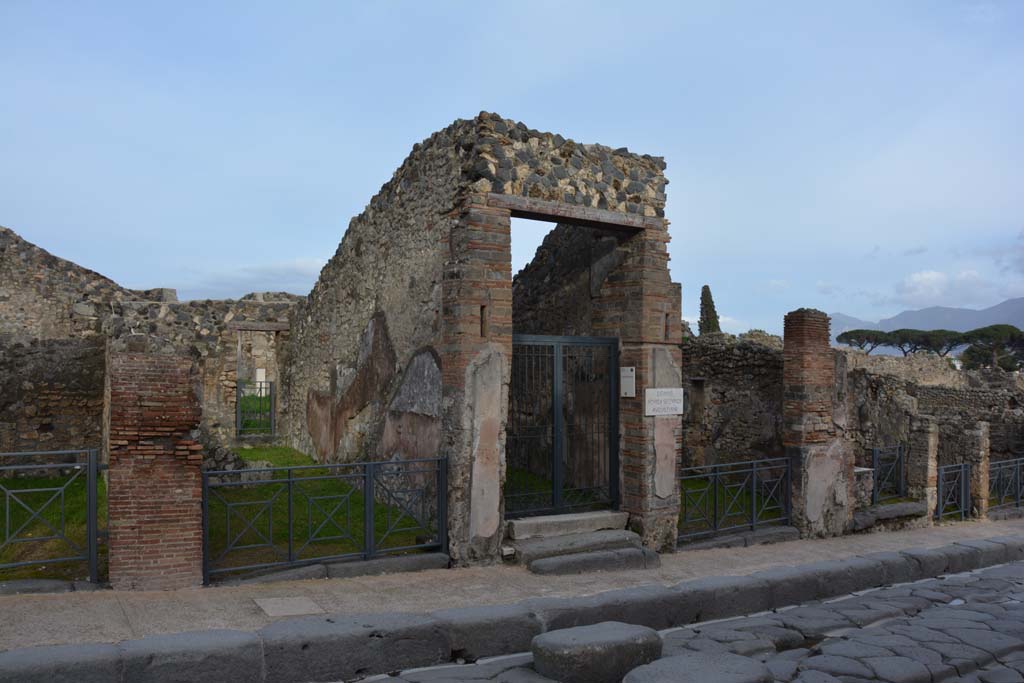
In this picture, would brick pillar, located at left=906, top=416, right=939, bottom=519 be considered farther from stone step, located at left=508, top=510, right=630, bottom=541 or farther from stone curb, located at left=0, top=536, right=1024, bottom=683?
stone step, located at left=508, top=510, right=630, bottom=541

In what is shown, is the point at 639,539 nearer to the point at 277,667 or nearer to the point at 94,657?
the point at 277,667

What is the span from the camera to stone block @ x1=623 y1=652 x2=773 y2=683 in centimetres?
450

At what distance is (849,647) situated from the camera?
5562 millimetres

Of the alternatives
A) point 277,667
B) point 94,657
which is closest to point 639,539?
point 277,667

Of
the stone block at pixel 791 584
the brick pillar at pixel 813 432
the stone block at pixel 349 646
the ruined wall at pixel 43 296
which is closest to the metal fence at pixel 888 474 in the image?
the brick pillar at pixel 813 432

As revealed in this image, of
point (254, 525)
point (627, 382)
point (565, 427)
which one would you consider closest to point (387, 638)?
point (254, 525)

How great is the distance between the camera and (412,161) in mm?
9250

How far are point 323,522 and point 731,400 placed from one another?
7.68 metres

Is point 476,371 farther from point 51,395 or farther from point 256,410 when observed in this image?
point 256,410

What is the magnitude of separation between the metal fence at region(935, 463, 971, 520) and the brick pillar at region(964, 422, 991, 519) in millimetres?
86

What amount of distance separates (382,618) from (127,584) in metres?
2.19

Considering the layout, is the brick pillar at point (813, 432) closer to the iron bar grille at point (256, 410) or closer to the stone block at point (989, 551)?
the stone block at point (989, 551)

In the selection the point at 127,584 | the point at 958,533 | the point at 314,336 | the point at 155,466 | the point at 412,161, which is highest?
the point at 412,161

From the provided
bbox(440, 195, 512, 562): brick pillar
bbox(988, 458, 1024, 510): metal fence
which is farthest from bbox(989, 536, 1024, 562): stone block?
bbox(440, 195, 512, 562): brick pillar
